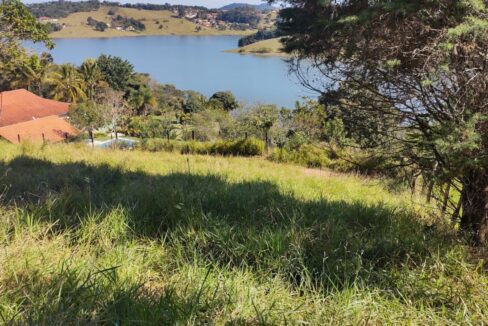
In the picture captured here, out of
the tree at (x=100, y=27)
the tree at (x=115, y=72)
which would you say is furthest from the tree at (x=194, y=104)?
the tree at (x=100, y=27)

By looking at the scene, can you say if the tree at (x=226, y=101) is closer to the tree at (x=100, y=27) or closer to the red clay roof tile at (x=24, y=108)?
the red clay roof tile at (x=24, y=108)

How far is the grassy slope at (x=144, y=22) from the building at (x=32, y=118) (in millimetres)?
142112

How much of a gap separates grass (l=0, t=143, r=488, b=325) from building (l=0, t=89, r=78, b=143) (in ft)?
82.3

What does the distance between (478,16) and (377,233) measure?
5.54 ft

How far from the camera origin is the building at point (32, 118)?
26.1 m

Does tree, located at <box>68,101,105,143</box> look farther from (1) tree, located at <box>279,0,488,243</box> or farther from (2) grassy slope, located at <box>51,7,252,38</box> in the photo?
(2) grassy slope, located at <box>51,7,252,38</box>

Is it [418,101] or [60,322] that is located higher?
[418,101]

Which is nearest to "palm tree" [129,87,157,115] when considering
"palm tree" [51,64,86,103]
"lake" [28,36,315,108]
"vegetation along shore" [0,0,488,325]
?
"palm tree" [51,64,86,103]

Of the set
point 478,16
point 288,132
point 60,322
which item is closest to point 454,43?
point 478,16

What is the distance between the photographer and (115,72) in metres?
53.0

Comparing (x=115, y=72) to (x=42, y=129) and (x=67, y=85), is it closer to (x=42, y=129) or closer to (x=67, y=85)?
(x=67, y=85)

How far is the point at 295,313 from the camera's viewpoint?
195cm

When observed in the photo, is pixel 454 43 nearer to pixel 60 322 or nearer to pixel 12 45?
pixel 60 322

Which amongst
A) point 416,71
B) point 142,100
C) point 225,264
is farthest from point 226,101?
point 225,264
